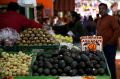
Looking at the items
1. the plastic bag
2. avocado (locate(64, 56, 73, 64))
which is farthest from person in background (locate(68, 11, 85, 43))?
avocado (locate(64, 56, 73, 64))

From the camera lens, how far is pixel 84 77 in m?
4.84

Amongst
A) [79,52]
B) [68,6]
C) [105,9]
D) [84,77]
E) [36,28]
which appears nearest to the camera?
[84,77]

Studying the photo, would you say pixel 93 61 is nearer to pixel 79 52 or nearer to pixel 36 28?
pixel 79 52

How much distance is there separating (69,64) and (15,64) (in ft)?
2.40

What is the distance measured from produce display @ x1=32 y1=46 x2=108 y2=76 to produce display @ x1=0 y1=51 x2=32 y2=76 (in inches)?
5.0

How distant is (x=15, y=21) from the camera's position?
7711 millimetres

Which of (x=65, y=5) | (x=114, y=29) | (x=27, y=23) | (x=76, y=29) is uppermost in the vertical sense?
(x=27, y=23)

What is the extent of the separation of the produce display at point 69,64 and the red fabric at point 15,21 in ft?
7.09

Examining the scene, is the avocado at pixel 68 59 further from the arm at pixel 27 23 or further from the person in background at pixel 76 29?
the person in background at pixel 76 29

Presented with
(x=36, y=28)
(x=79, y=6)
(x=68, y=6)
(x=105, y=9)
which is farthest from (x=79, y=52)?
(x=79, y=6)

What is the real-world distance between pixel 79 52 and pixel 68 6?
9.72m

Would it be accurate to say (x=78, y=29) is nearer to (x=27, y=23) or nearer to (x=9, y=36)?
(x=27, y=23)

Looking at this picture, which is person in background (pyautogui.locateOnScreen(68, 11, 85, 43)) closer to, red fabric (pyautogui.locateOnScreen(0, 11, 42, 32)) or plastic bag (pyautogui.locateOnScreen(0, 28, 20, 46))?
red fabric (pyautogui.locateOnScreen(0, 11, 42, 32))

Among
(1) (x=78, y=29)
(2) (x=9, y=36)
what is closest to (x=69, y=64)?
(2) (x=9, y=36)
